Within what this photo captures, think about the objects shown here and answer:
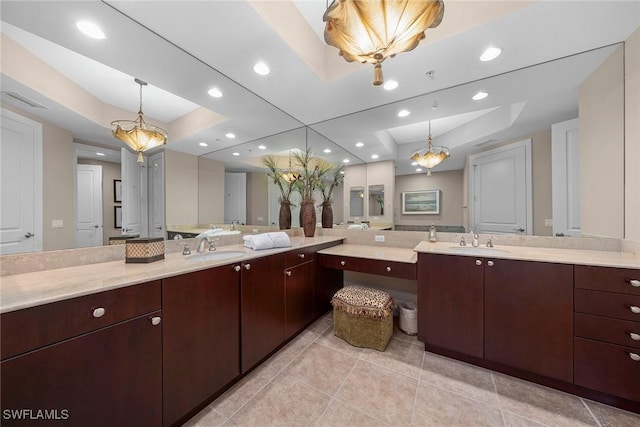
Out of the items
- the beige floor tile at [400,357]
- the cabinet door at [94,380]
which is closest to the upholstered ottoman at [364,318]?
the beige floor tile at [400,357]

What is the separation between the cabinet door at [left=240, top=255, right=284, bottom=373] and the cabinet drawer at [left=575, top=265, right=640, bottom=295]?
6.82 feet

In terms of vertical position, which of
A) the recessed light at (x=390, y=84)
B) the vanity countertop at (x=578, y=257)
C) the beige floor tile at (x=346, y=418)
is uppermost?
the recessed light at (x=390, y=84)

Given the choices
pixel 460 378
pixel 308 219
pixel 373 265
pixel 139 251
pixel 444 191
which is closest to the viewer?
pixel 139 251

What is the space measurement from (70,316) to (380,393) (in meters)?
1.74

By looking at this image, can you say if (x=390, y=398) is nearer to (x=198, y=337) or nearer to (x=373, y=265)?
(x=373, y=265)

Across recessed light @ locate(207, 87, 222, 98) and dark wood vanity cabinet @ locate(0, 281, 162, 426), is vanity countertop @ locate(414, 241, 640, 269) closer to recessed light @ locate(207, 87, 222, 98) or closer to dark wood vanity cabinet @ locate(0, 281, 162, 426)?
dark wood vanity cabinet @ locate(0, 281, 162, 426)

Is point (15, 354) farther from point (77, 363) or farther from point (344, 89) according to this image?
point (344, 89)

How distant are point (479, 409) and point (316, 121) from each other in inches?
121

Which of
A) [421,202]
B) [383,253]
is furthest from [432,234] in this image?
[383,253]

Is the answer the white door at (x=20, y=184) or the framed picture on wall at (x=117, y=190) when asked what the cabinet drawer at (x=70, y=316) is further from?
the framed picture on wall at (x=117, y=190)

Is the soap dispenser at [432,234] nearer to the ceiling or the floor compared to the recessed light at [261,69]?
nearer to the floor

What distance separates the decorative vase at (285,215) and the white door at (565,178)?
8.86ft

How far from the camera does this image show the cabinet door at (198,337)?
1.17 m

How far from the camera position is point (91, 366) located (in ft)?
2.98
